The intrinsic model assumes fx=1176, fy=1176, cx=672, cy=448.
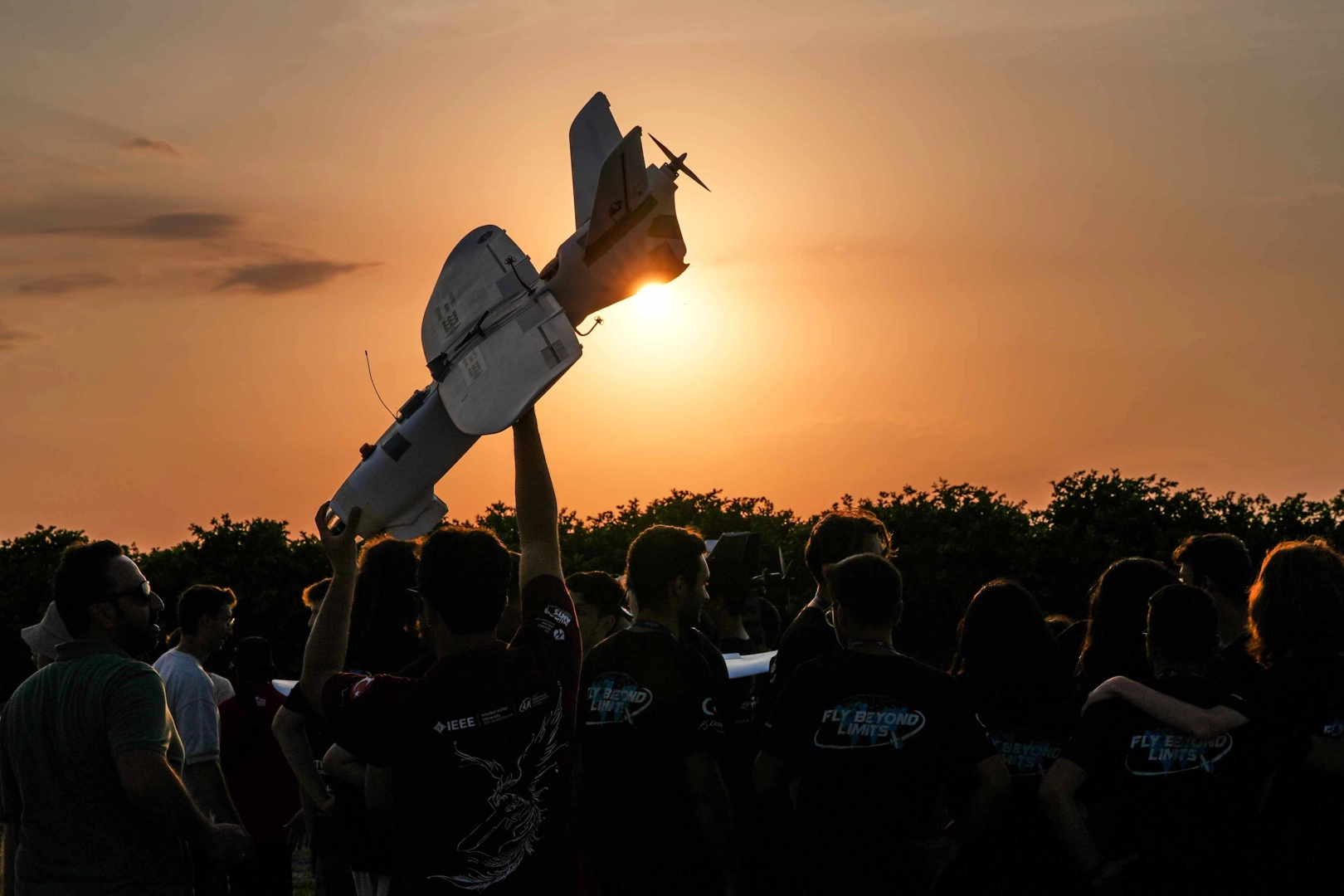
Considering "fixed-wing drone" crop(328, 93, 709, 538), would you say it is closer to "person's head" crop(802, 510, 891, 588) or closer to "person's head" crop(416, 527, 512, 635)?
"person's head" crop(802, 510, 891, 588)

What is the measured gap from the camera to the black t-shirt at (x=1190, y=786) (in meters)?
4.64

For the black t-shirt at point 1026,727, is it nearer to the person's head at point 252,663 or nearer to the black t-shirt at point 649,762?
the black t-shirt at point 649,762

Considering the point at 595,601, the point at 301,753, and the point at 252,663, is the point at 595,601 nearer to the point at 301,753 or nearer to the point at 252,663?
the point at 301,753

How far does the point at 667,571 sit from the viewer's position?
17.1 ft

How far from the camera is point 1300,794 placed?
495 cm

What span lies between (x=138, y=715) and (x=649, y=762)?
196 centimetres

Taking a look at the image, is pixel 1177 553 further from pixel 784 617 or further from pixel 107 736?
pixel 784 617

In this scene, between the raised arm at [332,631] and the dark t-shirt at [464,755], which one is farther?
the raised arm at [332,631]

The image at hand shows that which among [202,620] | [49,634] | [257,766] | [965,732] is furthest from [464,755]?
[257,766]

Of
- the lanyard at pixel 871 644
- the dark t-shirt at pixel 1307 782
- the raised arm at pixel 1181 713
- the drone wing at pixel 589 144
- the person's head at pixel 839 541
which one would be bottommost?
the dark t-shirt at pixel 1307 782

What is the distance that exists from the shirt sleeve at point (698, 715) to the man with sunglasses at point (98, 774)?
1.73 m

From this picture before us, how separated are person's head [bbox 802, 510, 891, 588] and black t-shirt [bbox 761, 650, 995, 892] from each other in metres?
1.47

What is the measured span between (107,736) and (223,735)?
11.5 ft

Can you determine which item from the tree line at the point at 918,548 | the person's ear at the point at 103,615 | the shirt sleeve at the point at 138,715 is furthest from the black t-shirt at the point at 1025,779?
the tree line at the point at 918,548
